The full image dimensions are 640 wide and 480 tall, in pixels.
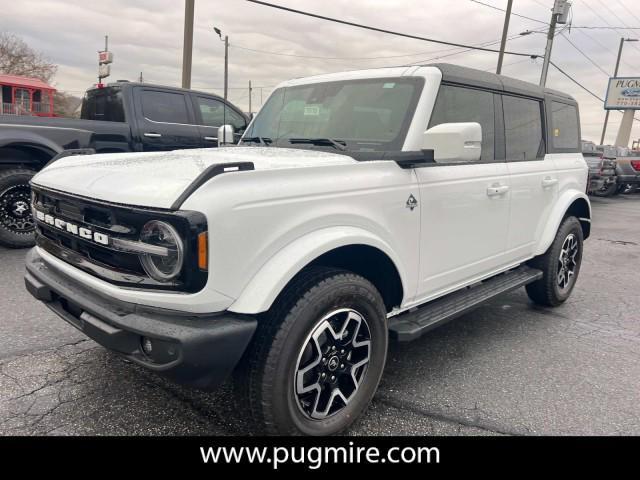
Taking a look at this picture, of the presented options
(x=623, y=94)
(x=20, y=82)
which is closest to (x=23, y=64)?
(x=20, y=82)

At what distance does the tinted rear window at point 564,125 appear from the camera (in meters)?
4.50

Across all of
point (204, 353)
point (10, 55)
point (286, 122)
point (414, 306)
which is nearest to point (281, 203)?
point (204, 353)

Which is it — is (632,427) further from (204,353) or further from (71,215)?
(71,215)

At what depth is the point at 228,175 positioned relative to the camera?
6.66ft

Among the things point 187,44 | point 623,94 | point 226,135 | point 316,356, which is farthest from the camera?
point 623,94

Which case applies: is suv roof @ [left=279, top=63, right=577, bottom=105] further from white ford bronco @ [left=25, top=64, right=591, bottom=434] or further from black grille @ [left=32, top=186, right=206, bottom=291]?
black grille @ [left=32, top=186, right=206, bottom=291]

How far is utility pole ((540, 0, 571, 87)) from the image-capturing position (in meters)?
21.5

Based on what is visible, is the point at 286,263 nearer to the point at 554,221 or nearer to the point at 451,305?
the point at 451,305

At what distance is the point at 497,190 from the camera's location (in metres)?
3.50

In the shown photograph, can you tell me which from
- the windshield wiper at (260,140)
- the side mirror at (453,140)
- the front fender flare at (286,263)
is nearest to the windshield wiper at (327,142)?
the windshield wiper at (260,140)

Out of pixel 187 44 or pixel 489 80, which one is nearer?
pixel 489 80

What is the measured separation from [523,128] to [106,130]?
5186 mm

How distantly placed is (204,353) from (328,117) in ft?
6.44

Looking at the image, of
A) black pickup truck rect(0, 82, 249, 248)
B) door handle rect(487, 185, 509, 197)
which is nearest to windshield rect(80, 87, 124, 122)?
black pickup truck rect(0, 82, 249, 248)
